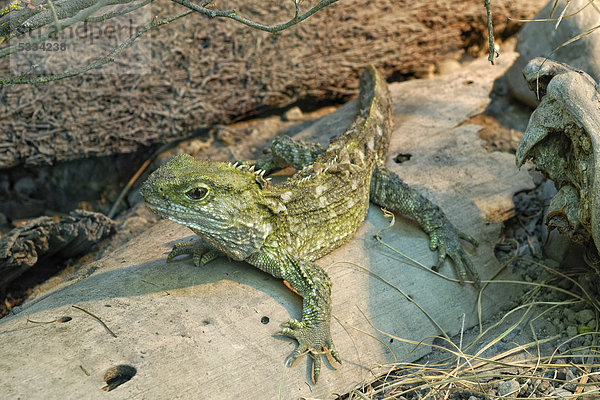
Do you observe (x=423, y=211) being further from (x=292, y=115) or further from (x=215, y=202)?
(x=292, y=115)

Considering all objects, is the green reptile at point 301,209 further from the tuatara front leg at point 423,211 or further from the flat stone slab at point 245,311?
the flat stone slab at point 245,311

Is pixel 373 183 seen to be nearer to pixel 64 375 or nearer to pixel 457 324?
pixel 457 324

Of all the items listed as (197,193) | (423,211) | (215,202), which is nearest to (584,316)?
(423,211)

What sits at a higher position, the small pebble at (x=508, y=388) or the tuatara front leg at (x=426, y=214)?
the tuatara front leg at (x=426, y=214)

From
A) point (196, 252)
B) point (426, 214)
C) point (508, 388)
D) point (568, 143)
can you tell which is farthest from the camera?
point (426, 214)

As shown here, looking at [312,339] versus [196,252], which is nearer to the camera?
[312,339]

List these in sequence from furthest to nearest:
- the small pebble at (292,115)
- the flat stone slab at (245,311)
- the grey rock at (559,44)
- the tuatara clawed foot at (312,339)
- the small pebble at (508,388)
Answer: the small pebble at (292,115)
the grey rock at (559,44)
the tuatara clawed foot at (312,339)
the small pebble at (508,388)
the flat stone slab at (245,311)

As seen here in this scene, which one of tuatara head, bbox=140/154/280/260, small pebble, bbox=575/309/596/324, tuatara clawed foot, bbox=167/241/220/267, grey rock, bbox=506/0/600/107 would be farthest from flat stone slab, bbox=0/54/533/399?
grey rock, bbox=506/0/600/107

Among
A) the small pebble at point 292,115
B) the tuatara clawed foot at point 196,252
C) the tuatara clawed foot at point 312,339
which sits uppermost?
the tuatara clawed foot at point 196,252

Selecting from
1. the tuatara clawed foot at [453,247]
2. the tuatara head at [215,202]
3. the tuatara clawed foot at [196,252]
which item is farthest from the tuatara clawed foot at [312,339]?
the tuatara clawed foot at [453,247]
